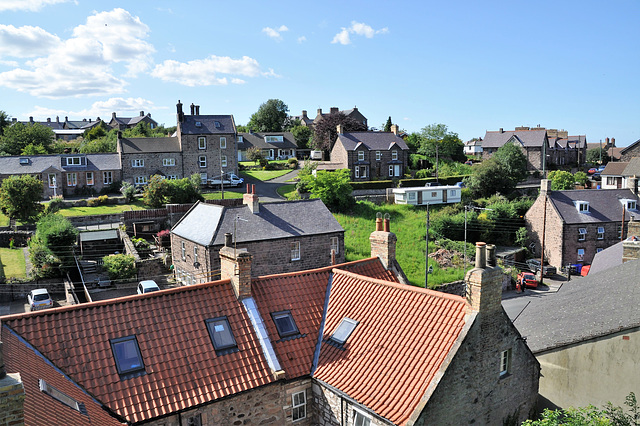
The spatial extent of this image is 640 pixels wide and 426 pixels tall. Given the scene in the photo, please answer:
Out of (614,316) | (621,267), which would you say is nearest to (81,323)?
(614,316)

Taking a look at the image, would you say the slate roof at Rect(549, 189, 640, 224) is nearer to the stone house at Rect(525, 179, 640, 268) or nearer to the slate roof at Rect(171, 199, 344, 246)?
the stone house at Rect(525, 179, 640, 268)

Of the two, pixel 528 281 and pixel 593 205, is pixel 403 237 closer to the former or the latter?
pixel 528 281

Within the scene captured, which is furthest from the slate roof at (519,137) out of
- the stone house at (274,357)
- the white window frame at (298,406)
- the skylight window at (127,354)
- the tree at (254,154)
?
the skylight window at (127,354)

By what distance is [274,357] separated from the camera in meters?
13.0

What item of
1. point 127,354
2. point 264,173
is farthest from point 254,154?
point 127,354

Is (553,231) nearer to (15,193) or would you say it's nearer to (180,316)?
(180,316)

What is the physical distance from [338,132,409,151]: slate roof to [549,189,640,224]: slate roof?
81.4 ft

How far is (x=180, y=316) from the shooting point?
13148 mm

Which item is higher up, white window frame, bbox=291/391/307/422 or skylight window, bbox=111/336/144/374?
skylight window, bbox=111/336/144/374

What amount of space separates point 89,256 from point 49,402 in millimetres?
32691

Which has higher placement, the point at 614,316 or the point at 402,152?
the point at 402,152

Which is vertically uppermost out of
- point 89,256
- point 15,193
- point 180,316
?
point 15,193

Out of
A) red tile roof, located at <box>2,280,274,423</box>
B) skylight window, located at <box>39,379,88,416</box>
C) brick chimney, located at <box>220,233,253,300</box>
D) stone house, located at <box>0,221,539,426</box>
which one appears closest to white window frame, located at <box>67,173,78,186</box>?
Result: stone house, located at <box>0,221,539,426</box>

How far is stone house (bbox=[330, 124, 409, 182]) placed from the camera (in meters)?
65.7
